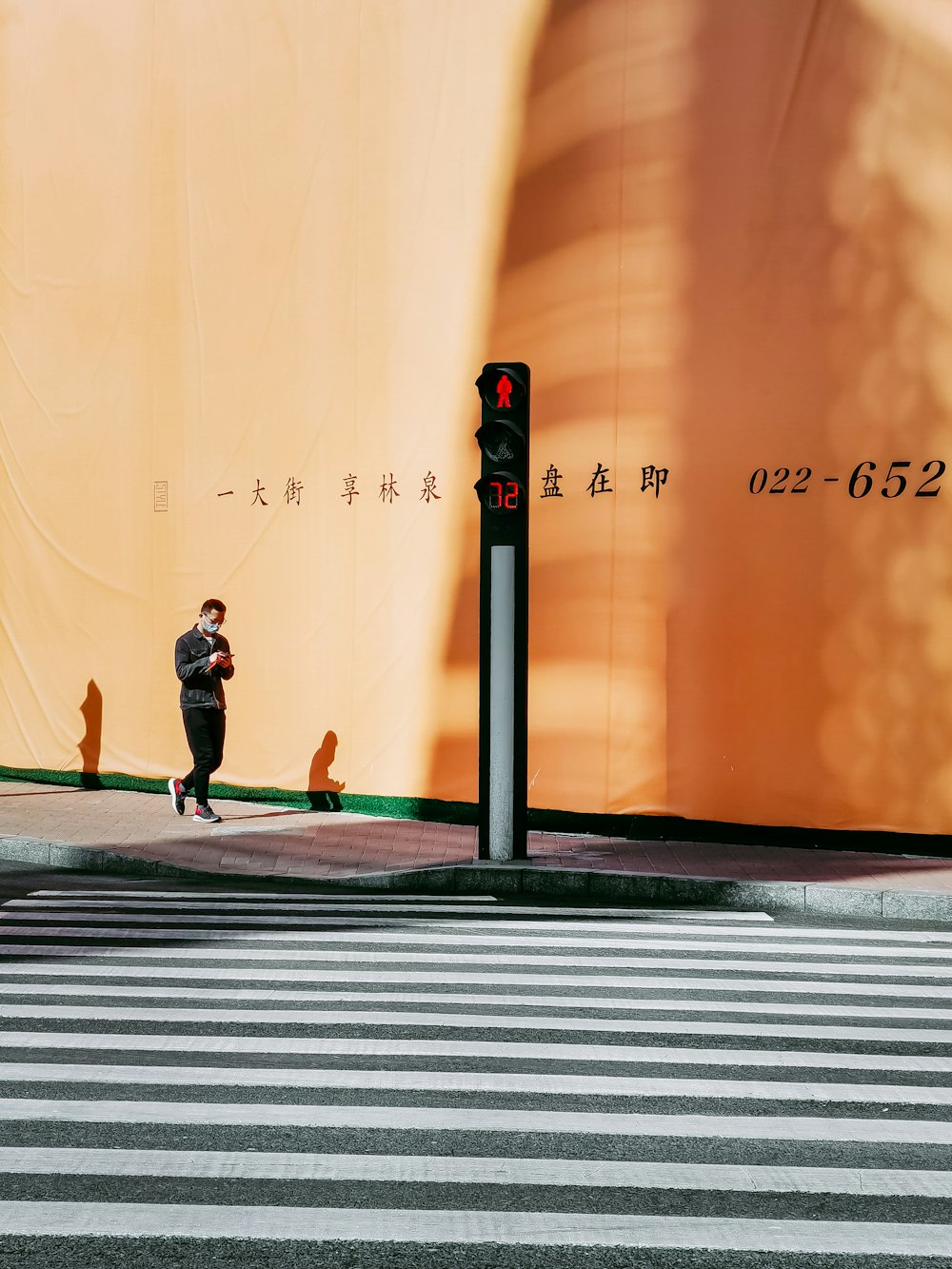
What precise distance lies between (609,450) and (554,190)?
239cm

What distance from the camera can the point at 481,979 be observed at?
763 cm

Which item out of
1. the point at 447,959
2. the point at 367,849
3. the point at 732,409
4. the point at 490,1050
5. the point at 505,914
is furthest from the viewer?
the point at 732,409

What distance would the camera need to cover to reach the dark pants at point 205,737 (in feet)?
43.8

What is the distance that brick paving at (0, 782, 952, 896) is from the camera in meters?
11.0

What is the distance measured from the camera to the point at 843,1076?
6035 millimetres

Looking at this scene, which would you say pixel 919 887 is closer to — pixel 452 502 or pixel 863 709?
pixel 863 709

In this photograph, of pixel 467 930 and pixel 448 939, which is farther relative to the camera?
pixel 467 930

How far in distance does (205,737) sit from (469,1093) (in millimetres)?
8026

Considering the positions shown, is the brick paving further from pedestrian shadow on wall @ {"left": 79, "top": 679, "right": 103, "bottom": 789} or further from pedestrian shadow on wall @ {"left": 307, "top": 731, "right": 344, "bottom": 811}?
pedestrian shadow on wall @ {"left": 79, "top": 679, "right": 103, "bottom": 789}

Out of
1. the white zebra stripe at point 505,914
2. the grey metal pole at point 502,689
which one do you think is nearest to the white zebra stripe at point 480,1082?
the white zebra stripe at point 505,914

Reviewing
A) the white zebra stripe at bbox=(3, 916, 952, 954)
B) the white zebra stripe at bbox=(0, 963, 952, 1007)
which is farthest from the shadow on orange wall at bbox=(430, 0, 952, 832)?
the white zebra stripe at bbox=(0, 963, 952, 1007)

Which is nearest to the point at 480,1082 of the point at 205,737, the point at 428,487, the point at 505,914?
the point at 505,914

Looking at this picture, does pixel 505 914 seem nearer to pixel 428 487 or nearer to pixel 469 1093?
pixel 469 1093

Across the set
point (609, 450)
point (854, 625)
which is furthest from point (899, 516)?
point (609, 450)
